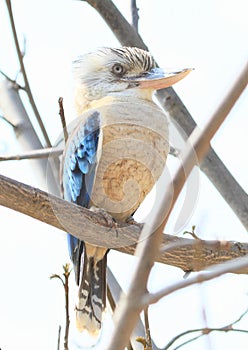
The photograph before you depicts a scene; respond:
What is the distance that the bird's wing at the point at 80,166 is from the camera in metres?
4.13

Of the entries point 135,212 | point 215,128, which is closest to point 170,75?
point 135,212

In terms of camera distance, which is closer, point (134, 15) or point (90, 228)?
point (90, 228)

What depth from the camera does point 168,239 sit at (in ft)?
11.9

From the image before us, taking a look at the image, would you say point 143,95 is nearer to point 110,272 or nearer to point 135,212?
point 135,212

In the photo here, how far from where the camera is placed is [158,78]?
177 inches

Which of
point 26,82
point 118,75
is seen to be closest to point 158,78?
point 118,75

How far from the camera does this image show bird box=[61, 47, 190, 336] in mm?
4078

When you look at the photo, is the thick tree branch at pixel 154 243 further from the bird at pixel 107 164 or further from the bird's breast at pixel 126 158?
the bird's breast at pixel 126 158

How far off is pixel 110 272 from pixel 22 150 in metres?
0.92

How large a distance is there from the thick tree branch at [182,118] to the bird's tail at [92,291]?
1.03 meters

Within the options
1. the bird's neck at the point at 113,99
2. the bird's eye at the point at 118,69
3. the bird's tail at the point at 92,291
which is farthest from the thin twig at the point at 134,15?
the bird's tail at the point at 92,291

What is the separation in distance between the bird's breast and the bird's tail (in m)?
0.26

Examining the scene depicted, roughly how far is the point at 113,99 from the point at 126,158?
48 centimetres

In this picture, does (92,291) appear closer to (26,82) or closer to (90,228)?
(90,228)
